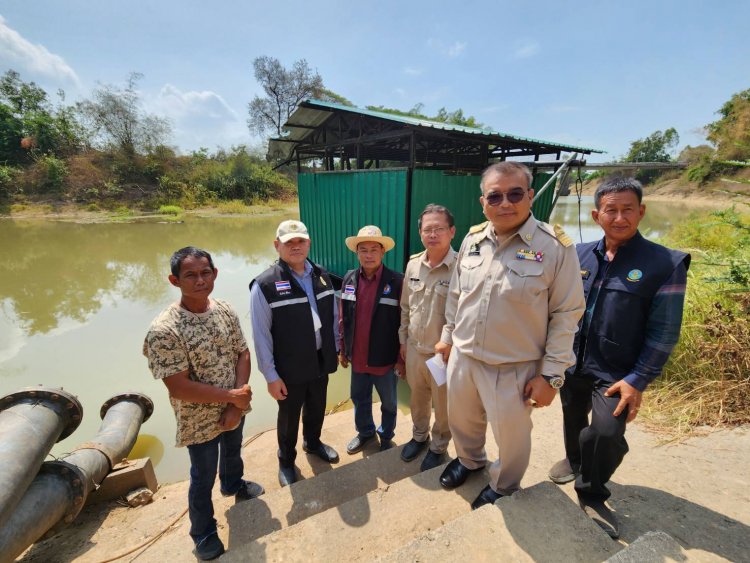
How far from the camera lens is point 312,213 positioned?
297 inches

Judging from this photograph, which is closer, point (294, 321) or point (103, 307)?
point (294, 321)

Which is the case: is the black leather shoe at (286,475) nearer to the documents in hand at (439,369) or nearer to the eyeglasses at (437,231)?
the documents in hand at (439,369)

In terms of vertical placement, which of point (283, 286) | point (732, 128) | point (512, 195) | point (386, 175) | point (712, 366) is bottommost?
point (712, 366)

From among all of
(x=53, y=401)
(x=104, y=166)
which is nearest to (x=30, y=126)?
(x=104, y=166)

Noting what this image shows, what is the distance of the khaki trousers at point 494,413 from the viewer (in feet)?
5.57

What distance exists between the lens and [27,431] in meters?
2.00

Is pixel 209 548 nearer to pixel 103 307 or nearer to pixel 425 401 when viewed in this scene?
pixel 425 401

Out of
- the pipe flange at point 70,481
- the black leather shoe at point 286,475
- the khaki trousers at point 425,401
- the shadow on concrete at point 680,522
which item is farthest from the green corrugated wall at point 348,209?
the pipe flange at point 70,481

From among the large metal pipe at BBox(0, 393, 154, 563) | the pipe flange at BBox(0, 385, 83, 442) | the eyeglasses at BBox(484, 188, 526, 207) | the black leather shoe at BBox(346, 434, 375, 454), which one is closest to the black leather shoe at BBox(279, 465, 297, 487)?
the black leather shoe at BBox(346, 434, 375, 454)

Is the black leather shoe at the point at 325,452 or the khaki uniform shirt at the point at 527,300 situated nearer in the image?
the khaki uniform shirt at the point at 527,300

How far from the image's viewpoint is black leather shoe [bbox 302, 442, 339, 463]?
2874mm

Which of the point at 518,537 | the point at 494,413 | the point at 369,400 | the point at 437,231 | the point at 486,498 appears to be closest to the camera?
the point at 518,537

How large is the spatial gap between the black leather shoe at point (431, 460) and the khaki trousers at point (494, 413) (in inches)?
18.1

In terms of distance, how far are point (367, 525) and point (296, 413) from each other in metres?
0.93
